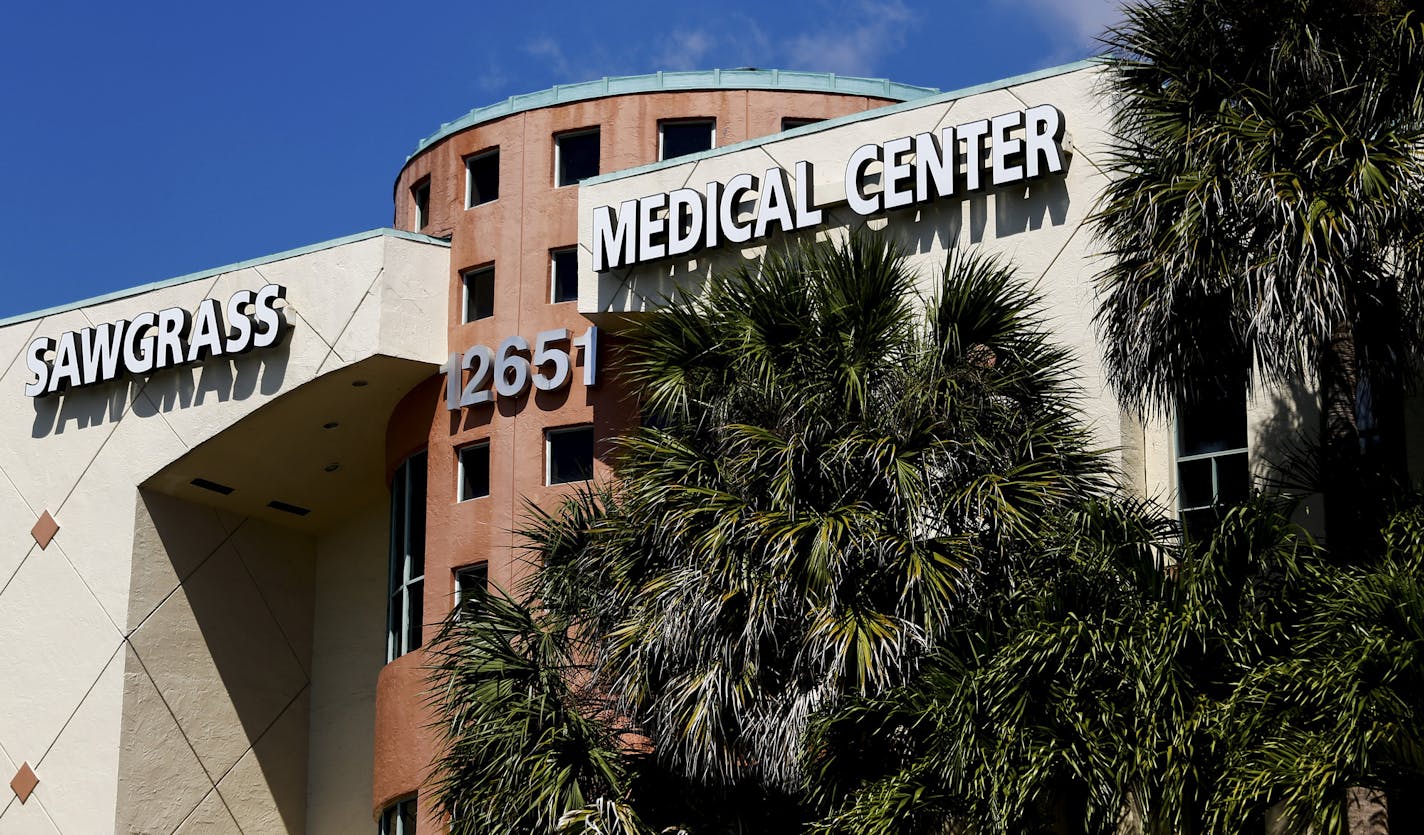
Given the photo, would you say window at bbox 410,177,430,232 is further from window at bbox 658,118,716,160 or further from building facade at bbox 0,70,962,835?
window at bbox 658,118,716,160

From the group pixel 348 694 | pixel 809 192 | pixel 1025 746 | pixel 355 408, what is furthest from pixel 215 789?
pixel 1025 746

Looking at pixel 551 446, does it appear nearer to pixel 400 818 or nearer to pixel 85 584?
pixel 400 818

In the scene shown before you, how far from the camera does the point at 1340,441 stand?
24.6 metres

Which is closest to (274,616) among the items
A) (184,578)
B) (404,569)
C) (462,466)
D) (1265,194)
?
(184,578)

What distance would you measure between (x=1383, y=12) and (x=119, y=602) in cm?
2403

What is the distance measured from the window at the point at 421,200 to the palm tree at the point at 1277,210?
51.8ft

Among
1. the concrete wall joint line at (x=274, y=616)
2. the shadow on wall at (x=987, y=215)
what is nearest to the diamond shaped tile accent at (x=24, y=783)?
the concrete wall joint line at (x=274, y=616)

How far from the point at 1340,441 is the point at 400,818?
1730 cm

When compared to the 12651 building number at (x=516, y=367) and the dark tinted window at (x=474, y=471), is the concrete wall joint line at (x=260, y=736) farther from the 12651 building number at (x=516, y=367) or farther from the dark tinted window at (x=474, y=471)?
the 12651 building number at (x=516, y=367)

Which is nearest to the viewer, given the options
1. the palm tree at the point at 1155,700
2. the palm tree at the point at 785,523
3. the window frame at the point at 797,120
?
the palm tree at the point at 1155,700

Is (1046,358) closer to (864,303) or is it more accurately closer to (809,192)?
(864,303)

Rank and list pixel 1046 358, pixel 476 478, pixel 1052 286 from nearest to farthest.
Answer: pixel 1046 358 < pixel 1052 286 < pixel 476 478

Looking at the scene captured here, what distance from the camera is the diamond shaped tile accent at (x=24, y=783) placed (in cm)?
3834

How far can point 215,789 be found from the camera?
129 ft
